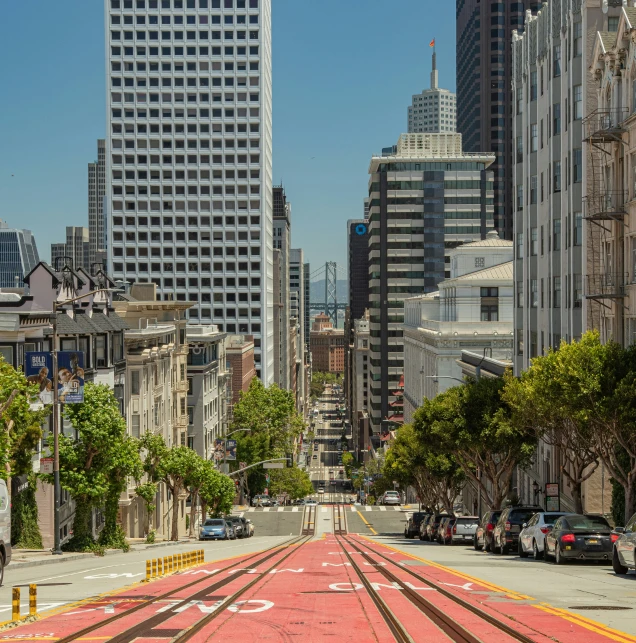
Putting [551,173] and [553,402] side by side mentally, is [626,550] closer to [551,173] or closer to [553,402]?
[553,402]

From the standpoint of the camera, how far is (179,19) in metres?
164

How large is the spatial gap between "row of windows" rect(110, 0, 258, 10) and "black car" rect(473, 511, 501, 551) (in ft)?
438

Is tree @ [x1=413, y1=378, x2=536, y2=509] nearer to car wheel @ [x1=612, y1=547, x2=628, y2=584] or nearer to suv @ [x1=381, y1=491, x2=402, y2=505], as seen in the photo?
car wheel @ [x1=612, y1=547, x2=628, y2=584]

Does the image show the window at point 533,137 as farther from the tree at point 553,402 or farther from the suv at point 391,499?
the suv at point 391,499

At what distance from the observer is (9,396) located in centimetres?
3272

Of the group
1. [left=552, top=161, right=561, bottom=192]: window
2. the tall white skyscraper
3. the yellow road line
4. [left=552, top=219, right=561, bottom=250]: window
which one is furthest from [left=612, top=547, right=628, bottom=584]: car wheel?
the tall white skyscraper

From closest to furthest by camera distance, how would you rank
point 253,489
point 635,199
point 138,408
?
point 635,199 → point 138,408 → point 253,489

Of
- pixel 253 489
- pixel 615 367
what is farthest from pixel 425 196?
pixel 615 367

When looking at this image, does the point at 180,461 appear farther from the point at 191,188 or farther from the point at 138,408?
the point at 191,188

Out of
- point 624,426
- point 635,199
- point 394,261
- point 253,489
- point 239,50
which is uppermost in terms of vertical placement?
point 239,50

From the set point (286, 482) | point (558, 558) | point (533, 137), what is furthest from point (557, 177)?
point (286, 482)

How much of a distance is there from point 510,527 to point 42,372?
19.9m

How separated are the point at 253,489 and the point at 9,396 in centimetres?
10240

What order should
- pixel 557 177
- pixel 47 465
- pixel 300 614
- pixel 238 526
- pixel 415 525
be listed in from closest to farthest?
pixel 300 614 → pixel 47 465 → pixel 557 177 → pixel 415 525 → pixel 238 526
